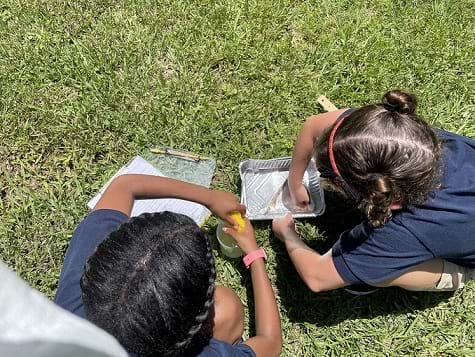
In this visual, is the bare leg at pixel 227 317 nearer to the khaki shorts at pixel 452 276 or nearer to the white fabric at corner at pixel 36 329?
the khaki shorts at pixel 452 276

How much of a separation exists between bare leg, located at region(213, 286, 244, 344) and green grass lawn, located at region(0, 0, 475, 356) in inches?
12.5

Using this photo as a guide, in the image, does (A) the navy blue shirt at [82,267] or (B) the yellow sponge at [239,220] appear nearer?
(A) the navy blue shirt at [82,267]

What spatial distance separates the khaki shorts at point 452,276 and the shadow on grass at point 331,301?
0.28 metres

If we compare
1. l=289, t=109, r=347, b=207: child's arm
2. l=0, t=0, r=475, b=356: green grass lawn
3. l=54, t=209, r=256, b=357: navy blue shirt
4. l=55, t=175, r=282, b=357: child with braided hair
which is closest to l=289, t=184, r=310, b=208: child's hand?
l=289, t=109, r=347, b=207: child's arm

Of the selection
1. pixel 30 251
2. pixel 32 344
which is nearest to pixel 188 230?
pixel 32 344

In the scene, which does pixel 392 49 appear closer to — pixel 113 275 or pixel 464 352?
pixel 464 352

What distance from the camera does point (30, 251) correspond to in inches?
97.7

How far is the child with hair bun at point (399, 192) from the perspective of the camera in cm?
174

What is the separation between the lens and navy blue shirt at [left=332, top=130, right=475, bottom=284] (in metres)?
1.85

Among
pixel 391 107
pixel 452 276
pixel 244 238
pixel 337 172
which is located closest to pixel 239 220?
pixel 244 238

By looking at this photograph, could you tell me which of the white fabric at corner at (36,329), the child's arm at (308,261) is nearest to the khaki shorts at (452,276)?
the child's arm at (308,261)

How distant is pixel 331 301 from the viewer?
2.49 m

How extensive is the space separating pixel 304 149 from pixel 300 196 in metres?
0.27

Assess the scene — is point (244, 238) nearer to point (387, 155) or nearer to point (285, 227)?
point (285, 227)
